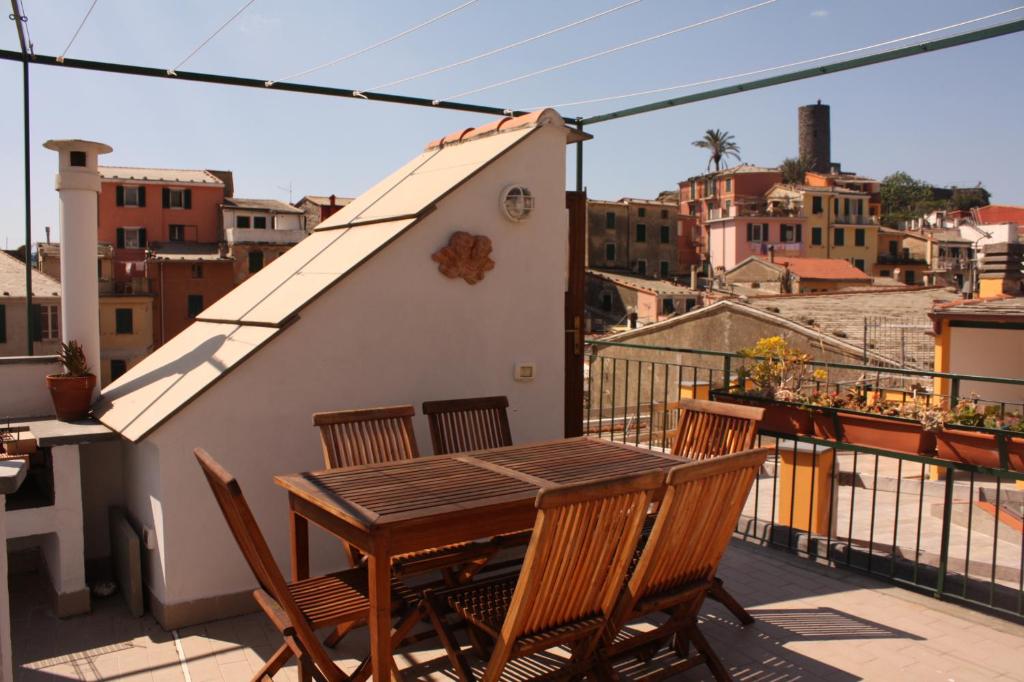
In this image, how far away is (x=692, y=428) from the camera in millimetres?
5086

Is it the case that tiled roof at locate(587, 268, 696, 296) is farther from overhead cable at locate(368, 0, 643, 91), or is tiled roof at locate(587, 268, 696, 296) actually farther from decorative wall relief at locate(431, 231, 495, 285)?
decorative wall relief at locate(431, 231, 495, 285)

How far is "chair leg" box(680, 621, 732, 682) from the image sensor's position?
3623mm

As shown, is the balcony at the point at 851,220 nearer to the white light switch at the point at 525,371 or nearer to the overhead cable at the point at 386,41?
the overhead cable at the point at 386,41

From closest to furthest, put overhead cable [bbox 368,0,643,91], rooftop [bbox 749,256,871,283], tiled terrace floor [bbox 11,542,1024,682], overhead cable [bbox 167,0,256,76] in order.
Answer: tiled terrace floor [bbox 11,542,1024,682], overhead cable [bbox 167,0,256,76], overhead cable [bbox 368,0,643,91], rooftop [bbox 749,256,871,283]

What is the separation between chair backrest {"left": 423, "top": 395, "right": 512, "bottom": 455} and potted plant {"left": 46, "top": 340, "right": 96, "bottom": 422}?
201 centimetres

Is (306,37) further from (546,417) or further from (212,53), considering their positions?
(546,417)

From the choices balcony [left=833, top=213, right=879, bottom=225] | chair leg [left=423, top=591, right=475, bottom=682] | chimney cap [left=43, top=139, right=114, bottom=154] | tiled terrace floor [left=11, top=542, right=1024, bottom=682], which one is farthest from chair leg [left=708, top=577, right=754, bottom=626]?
balcony [left=833, top=213, right=879, bottom=225]

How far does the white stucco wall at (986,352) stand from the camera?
1642 cm

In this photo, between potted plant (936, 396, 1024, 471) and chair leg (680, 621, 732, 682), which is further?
potted plant (936, 396, 1024, 471)

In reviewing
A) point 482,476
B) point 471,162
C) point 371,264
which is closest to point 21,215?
point 371,264

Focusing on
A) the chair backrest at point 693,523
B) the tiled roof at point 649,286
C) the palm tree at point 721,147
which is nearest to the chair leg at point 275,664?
the chair backrest at point 693,523

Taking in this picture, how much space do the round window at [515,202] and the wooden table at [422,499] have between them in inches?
64.1

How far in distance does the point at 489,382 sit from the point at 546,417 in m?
0.55

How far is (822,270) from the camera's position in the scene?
49.3 meters
